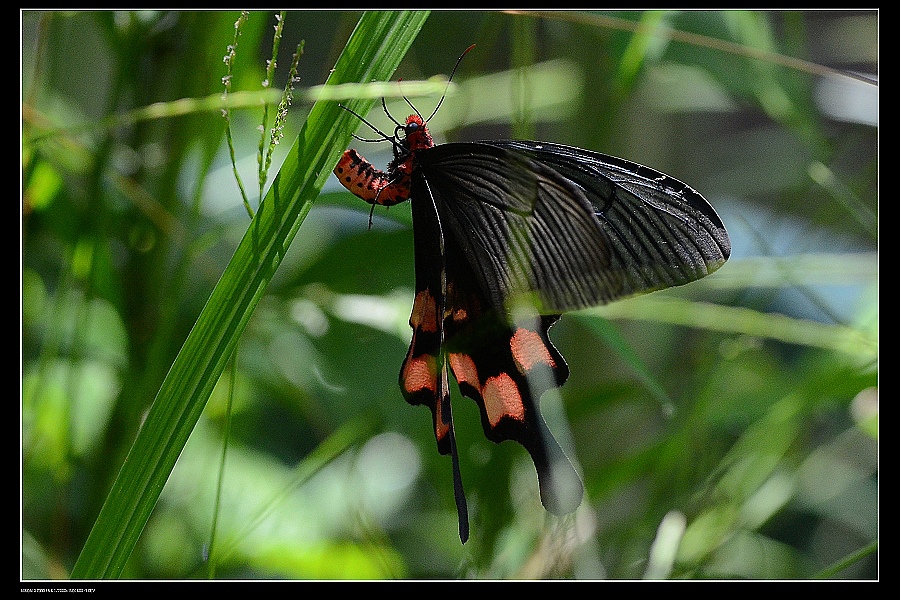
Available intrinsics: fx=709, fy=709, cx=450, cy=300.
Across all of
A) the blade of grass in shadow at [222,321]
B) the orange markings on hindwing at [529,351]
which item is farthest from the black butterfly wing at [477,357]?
the blade of grass in shadow at [222,321]

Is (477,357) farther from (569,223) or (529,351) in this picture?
(569,223)

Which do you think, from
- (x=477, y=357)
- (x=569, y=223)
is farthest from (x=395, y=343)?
(x=569, y=223)

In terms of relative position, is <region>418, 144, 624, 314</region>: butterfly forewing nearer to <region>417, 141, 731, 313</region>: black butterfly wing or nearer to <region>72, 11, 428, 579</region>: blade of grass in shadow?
<region>417, 141, 731, 313</region>: black butterfly wing

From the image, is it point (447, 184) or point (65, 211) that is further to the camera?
point (65, 211)

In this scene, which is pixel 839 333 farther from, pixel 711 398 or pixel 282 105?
pixel 282 105
